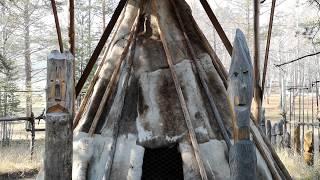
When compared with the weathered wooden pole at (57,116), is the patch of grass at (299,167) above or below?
below

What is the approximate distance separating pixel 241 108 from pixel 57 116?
5.31 feet

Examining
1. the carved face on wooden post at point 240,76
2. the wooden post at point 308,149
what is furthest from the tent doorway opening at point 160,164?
the wooden post at point 308,149

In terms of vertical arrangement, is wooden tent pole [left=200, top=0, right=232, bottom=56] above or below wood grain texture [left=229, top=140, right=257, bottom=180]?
above

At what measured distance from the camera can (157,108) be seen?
5562 millimetres

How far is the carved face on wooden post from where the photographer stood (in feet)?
11.7

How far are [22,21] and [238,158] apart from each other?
33857mm

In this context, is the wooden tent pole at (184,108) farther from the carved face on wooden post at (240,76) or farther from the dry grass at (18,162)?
the dry grass at (18,162)

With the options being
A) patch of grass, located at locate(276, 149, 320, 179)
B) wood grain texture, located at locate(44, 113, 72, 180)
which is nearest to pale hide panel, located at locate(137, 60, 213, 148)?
wood grain texture, located at locate(44, 113, 72, 180)

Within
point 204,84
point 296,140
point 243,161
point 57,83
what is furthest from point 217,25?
point 296,140

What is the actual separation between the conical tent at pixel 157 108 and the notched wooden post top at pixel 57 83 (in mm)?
1405

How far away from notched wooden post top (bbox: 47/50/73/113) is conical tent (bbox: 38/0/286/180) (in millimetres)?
1405

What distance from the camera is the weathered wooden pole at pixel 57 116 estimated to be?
3982 millimetres

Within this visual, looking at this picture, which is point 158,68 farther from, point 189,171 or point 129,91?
point 189,171

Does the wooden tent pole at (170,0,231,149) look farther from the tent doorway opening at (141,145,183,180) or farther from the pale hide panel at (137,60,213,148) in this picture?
the tent doorway opening at (141,145,183,180)
